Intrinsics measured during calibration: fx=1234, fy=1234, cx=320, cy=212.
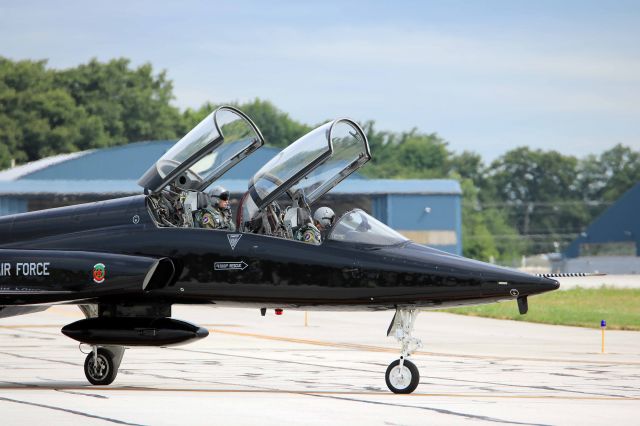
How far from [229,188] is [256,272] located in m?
44.6

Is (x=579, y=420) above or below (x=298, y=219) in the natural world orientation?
below

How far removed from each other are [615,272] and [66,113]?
2044 inches

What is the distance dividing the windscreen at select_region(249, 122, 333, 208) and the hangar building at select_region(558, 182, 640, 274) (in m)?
79.4

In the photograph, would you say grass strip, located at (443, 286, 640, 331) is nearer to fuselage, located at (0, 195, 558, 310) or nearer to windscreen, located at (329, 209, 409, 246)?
windscreen, located at (329, 209, 409, 246)

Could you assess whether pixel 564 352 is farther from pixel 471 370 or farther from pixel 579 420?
pixel 579 420

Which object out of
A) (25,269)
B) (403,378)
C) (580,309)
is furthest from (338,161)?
(580,309)

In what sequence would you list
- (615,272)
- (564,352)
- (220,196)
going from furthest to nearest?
(615,272) → (564,352) → (220,196)

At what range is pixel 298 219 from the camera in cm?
1662

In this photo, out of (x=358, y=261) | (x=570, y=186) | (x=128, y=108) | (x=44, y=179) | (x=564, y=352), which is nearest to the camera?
(x=358, y=261)

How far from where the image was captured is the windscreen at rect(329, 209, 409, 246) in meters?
16.1

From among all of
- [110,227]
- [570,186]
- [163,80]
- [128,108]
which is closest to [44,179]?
[110,227]

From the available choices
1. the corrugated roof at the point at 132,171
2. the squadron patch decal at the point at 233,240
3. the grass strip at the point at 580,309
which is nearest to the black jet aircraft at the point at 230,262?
the squadron patch decal at the point at 233,240

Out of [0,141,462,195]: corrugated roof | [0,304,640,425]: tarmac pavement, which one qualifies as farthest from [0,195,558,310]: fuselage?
[0,141,462,195]: corrugated roof

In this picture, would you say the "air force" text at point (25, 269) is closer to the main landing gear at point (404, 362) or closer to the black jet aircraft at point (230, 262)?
the black jet aircraft at point (230, 262)
